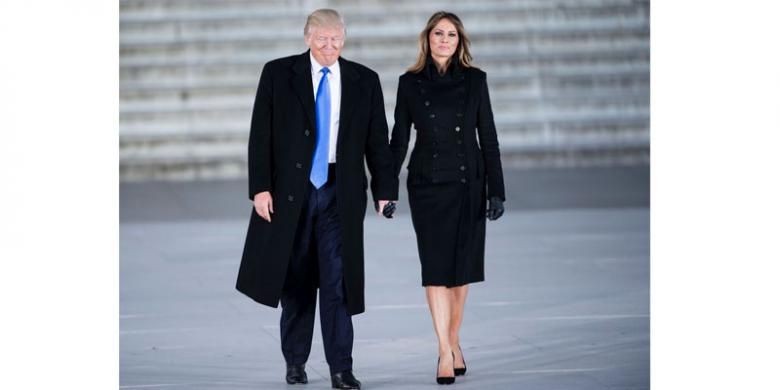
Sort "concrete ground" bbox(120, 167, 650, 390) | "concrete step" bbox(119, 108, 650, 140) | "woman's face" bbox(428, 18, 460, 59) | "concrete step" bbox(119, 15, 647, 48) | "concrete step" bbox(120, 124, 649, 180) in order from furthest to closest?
"concrete step" bbox(119, 15, 647, 48), "concrete step" bbox(119, 108, 650, 140), "concrete step" bbox(120, 124, 649, 180), "concrete ground" bbox(120, 167, 650, 390), "woman's face" bbox(428, 18, 460, 59)

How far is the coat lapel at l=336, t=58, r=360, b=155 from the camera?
6.56m

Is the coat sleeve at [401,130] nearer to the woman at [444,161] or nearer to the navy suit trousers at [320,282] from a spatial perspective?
the woman at [444,161]

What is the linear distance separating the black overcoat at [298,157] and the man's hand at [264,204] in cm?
2

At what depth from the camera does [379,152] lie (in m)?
6.69

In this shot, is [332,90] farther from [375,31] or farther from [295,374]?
[375,31]

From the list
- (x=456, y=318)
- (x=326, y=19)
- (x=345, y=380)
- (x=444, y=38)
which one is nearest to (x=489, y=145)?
(x=444, y=38)

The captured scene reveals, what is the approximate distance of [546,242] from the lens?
472 inches

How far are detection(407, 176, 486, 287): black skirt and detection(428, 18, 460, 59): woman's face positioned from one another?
0.53 metres

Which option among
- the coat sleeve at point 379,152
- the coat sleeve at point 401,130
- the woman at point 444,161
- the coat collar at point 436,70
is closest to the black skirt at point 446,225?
the woman at point 444,161

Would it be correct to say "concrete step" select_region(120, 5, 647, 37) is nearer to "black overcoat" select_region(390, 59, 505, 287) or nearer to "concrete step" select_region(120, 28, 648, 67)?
"concrete step" select_region(120, 28, 648, 67)

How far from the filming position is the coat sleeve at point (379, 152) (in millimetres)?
6648

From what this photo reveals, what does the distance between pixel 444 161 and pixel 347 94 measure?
Answer: 0.56 m

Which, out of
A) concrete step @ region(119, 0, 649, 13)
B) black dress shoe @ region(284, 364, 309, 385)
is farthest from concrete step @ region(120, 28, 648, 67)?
black dress shoe @ region(284, 364, 309, 385)
